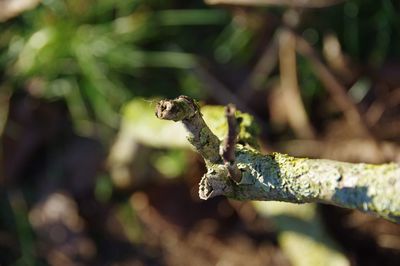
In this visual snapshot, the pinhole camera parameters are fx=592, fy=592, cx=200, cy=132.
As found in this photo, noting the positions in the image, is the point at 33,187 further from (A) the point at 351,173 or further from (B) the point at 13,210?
(A) the point at 351,173

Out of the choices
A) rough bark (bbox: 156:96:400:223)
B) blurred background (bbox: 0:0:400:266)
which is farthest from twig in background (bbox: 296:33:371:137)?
rough bark (bbox: 156:96:400:223)

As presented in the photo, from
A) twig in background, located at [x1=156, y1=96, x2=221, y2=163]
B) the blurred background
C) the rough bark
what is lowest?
the rough bark

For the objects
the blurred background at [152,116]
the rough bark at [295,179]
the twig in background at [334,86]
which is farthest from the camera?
the blurred background at [152,116]

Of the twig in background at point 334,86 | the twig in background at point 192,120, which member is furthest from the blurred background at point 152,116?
the twig in background at point 192,120

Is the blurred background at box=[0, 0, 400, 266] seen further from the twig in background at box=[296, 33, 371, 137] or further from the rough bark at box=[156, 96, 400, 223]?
the rough bark at box=[156, 96, 400, 223]

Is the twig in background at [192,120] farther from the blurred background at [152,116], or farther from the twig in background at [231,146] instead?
the blurred background at [152,116]

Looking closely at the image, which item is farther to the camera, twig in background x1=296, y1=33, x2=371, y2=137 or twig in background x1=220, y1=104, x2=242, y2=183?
twig in background x1=296, y1=33, x2=371, y2=137

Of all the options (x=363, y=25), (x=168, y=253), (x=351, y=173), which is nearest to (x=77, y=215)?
(x=168, y=253)
